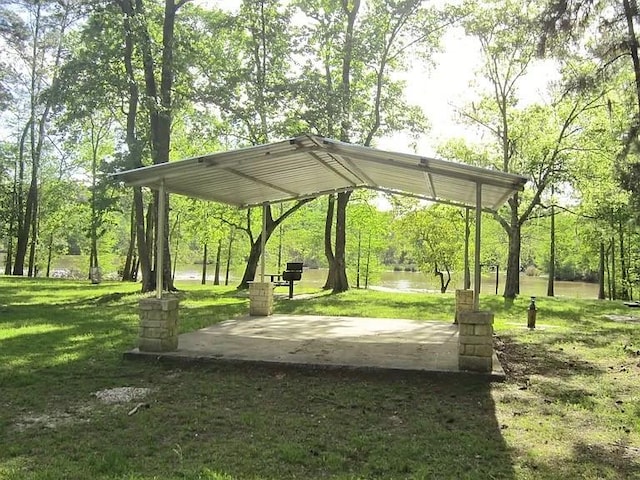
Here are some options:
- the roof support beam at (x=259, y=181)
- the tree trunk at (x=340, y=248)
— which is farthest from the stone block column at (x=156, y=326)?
the tree trunk at (x=340, y=248)

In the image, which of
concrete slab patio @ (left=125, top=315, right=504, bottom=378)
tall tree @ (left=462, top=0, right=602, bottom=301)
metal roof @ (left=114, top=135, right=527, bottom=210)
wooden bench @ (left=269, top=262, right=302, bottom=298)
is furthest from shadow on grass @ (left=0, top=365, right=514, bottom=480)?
tall tree @ (left=462, top=0, right=602, bottom=301)

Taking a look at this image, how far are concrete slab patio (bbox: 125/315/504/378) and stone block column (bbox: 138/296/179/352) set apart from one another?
0.44 ft

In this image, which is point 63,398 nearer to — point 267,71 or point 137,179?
point 137,179

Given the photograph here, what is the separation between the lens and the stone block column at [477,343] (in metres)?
5.95

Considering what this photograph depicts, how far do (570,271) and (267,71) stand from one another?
3655 centimetres

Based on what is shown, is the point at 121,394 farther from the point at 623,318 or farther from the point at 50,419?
the point at 623,318

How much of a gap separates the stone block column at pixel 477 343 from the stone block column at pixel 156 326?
348cm

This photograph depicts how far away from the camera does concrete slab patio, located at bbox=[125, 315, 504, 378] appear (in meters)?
6.39

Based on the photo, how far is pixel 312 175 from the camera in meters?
8.70

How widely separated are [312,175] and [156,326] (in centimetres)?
345

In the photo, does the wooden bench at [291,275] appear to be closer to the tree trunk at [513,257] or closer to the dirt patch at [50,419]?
the tree trunk at [513,257]

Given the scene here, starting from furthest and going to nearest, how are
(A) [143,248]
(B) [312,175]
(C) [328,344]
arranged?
1. (A) [143,248]
2. (B) [312,175]
3. (C) [328,344]

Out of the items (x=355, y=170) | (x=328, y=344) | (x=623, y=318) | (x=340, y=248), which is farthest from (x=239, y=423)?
(x=340, y=248)

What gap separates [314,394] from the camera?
5387mm
